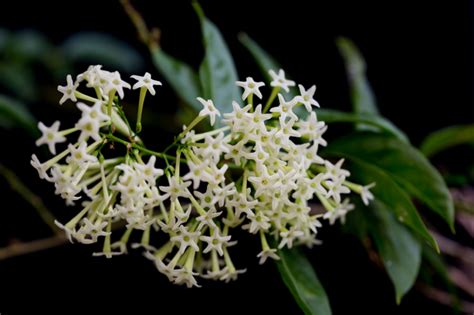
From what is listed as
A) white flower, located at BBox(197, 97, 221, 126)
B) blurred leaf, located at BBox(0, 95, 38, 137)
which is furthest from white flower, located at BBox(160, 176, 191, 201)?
blurred leaf, located at BBox(0, 95, 38, 137)

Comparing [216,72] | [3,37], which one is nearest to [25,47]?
[3,37]

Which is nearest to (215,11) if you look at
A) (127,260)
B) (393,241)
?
(127,260)

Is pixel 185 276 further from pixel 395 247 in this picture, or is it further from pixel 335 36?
pixel 335 36

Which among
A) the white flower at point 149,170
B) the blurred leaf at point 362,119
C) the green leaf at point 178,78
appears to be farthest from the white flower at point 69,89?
the blurred leaf at point 362,119

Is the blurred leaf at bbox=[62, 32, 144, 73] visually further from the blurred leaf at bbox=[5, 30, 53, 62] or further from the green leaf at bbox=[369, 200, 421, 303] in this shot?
the green leaf at bbox=[369, 200, 421, 303]

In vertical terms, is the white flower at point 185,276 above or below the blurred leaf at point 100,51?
below

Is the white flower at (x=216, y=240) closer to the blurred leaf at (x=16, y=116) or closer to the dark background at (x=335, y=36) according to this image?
the blurred leaf at (x=16, y=116)
